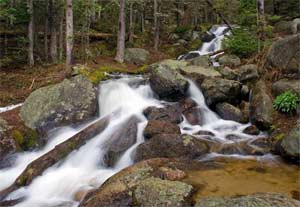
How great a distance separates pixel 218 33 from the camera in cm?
3303

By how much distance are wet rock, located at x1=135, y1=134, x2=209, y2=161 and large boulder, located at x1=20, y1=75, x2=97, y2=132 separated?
3518 mm

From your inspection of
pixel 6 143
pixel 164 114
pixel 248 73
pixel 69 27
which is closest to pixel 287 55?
pixel 248 73

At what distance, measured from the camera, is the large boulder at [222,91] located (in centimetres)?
1323

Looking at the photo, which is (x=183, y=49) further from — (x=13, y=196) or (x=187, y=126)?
(x=13, y=196)

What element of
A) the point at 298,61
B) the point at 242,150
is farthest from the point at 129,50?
the point at 242,150

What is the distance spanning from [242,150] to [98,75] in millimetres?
8013

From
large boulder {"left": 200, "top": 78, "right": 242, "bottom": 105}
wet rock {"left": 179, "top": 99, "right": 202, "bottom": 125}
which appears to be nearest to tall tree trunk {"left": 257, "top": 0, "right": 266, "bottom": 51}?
large boulder {"left": 200, "top": 78, "right": 242, "bottom": 105}

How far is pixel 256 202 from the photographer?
19.3ft

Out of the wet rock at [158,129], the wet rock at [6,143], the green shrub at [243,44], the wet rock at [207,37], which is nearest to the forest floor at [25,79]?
the wet rock at [6,143]

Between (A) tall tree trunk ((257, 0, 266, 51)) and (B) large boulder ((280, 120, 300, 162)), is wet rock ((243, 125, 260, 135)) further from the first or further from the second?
(A) tall tree trunk ((257, 0, 266, 51))

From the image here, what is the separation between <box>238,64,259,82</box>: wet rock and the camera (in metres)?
14.4

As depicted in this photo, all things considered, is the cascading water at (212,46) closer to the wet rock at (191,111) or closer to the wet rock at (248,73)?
the wet rock at (248,73)

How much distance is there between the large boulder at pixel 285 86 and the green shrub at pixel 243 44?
6335 millimetres

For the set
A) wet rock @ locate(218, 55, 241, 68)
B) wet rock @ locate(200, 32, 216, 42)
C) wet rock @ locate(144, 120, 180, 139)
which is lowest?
wet rock @ locate(144, 120, 180, 139)
